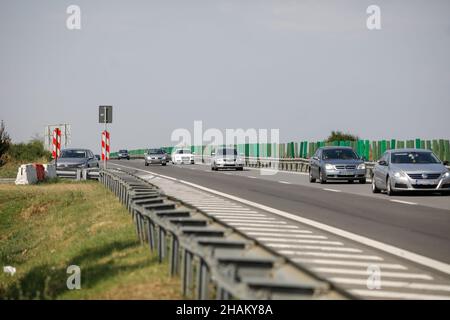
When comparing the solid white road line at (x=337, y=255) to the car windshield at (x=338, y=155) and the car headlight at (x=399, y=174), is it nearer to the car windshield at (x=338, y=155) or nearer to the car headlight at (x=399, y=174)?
the car headlight at (x=399, y=174)

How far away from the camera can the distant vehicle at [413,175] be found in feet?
86.5

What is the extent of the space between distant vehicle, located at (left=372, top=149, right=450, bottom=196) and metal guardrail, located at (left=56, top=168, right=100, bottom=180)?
1450 centimetres

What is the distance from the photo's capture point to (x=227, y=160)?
184 ft

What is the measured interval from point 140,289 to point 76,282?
1.75 metres

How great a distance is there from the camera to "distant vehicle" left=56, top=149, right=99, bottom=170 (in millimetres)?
40312

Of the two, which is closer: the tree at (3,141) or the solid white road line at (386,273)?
the solid white road line at (386,273)

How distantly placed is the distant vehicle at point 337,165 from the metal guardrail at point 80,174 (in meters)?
9.29

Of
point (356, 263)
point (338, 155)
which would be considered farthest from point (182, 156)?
point (356, 263)

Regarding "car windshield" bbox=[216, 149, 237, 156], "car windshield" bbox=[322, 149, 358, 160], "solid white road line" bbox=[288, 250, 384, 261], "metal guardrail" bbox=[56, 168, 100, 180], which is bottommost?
"metal guardrail" bbox=[56, 168, 100, 180]

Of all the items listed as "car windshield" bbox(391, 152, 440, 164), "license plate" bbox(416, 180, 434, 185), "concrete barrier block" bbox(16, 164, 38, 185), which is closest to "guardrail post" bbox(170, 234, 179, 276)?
"license plate" bbox(416, 180, 434, 185)

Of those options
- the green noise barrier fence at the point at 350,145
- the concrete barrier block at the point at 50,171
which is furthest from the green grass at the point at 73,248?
the green noise barrier fence at the point at 350,145

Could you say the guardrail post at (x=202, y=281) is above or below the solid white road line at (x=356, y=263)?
above

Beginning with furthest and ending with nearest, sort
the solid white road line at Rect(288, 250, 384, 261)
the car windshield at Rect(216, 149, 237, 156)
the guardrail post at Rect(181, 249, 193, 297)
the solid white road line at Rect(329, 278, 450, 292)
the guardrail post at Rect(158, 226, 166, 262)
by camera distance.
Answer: the car windshield at Rect(216, 149, 237, 156) → the solid white road line at Rect(288, 250, 384, 261) → the guardrail post at Rect(158, 226, 166, 262) → the solid white road line at Rect(329, 278, 450, 292) → the guardrail post at Rect(181, 249, 193, 297)

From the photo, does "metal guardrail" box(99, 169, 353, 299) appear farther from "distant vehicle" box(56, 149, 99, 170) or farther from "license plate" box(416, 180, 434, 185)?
"distant vehicle" box(56, 149, 99, 170)
